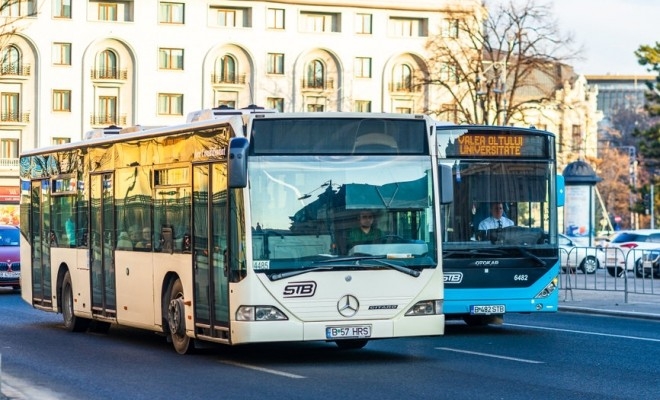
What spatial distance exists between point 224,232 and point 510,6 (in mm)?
54013

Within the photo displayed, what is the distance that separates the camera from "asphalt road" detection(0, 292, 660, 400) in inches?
533

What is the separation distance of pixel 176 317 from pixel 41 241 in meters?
7.01

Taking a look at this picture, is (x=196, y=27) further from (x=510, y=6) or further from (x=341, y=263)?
(x=341, y=263)

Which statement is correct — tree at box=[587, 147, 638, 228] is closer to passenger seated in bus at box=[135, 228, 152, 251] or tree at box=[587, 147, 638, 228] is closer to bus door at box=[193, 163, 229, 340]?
passenger seated in bus at box=[135, 228, 152, 251]

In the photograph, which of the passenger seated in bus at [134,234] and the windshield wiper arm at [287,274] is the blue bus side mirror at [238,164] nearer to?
the windshield wiper arm at [287,274]

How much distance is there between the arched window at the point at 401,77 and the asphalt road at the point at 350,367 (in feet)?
254

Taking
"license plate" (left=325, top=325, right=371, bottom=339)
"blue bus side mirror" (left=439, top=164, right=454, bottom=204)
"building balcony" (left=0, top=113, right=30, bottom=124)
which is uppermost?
"building balcony" (left=0, top=113, right=30, bottom=124)

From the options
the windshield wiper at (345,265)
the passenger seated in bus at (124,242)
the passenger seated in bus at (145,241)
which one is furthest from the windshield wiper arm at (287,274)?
the passenger seated in bus at (124,242)

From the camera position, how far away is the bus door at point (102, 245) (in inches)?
795

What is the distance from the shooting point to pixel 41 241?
23.9 m

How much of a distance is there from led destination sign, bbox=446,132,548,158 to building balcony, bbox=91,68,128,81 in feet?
237

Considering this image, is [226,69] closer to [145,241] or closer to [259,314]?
[145,241]

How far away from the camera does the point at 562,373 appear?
50.0ft

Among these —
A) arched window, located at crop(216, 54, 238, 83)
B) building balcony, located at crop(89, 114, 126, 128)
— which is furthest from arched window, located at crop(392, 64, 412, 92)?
building balcony, located at crop(89, 114, 126, 128)
